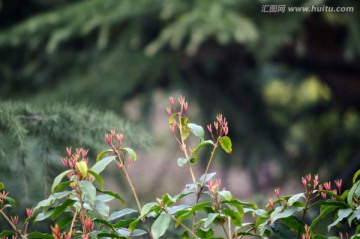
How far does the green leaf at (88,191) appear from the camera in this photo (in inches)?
38.9

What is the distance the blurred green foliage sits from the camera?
2.93 metres

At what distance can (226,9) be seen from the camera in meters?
2.85

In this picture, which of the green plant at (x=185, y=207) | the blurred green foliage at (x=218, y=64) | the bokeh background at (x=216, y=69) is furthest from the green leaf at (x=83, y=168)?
the blurred green foliage at (x=218, y=64)

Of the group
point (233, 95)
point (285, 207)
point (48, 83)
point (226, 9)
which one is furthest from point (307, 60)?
point (285, 207)

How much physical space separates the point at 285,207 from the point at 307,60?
2.64 metres

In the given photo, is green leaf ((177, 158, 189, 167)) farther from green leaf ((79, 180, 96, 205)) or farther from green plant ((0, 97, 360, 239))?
green leaf ((79, 180, 96, 205))

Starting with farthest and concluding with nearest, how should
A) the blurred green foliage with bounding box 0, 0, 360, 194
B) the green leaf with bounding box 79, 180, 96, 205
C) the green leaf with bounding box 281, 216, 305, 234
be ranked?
the blurred green foliage with bounding box 0, 0, 360, 194 < the green leaf with bounding box 281, 216, 305, 234 < the green leaf with bounding box 79, 180, 96, 205

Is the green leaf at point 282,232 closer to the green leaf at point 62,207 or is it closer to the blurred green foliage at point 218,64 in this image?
the green leaf at point 62,207

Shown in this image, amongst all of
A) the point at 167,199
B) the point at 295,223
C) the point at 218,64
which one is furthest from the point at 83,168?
the point at 218,64

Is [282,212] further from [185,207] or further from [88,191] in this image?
[88,191]

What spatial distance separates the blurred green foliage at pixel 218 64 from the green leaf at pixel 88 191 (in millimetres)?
1760

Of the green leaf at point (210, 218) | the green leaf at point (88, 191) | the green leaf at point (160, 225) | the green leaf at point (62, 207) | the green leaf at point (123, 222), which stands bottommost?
the green leaf at point (123, 222)

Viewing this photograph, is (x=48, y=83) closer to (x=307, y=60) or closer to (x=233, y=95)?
(x=233, y=95)

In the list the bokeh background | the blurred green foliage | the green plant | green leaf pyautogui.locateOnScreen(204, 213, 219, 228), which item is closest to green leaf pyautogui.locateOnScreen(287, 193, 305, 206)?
the green plant
